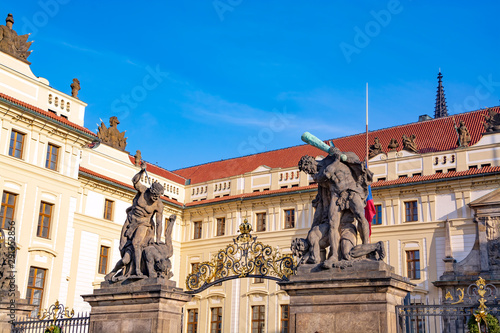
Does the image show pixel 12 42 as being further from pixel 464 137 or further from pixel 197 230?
pixel 464 137

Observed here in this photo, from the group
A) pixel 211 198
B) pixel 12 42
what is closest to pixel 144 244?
pixel 12 42

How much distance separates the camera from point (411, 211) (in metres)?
35.0

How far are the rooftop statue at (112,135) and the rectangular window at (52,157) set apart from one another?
19.3 ft

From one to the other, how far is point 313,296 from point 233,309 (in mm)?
28629

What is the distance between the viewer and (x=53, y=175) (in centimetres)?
3031

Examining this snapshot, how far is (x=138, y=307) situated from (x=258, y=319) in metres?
26.1

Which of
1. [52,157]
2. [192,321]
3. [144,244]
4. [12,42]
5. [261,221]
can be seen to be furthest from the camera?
[261,221]

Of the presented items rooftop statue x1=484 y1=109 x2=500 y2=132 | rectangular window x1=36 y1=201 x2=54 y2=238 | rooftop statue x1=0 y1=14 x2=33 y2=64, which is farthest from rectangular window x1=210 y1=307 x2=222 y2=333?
rooftop statue x1=484 y1=109 x2=500 y2=132

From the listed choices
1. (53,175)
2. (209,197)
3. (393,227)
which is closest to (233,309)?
(209,197)

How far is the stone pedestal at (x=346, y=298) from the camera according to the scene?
9852 millimetres

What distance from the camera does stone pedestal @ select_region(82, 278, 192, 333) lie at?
12008 millimetres

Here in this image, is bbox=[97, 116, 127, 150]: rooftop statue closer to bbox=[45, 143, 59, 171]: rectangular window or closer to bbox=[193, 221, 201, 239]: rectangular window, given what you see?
bbox=[45, 143, 59, 171]: rectangular window

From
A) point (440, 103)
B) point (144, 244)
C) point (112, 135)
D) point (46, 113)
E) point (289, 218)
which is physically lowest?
point (144, 244)

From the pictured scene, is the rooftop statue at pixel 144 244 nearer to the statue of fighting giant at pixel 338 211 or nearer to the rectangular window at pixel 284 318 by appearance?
the statue of fighting giant at pixel 338 211
